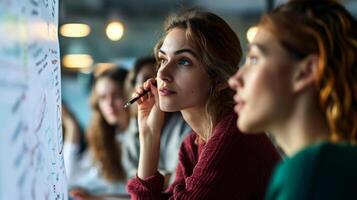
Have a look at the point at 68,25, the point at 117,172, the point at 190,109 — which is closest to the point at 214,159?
the point at 190,109

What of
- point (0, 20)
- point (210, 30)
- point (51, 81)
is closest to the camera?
point (0, 20)

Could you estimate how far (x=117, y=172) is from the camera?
2.97m

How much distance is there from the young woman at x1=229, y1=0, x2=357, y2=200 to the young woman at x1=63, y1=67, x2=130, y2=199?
200cm

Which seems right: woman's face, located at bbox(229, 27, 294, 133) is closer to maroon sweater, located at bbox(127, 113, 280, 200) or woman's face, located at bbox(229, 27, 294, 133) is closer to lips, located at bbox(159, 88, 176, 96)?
maroon sweater, located at bbox(127, 113, 280, 200)

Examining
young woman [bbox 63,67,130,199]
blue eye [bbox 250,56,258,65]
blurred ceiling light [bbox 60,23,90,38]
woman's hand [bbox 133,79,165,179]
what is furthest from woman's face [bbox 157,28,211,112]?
blurred ceiling light [bbox 60,23,90,38]

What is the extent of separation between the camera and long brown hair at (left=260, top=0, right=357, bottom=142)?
3.09ft

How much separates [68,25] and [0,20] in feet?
18.0

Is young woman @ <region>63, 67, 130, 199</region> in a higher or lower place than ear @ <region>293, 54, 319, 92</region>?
lower

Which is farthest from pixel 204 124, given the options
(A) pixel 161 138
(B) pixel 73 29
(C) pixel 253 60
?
(B) pixel 73 29

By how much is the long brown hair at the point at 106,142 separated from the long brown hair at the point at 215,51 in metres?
1.55

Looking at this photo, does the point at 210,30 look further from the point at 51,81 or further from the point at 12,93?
the point at 12,93

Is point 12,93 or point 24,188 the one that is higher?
point 12,93

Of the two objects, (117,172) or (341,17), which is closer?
(341,17)

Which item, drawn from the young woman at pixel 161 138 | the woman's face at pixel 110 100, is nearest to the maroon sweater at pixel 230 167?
the young woman at pixel 161 138
